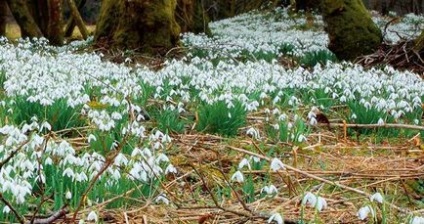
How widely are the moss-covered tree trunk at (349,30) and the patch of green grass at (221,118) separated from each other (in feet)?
15.4

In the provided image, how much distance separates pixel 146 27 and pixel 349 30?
284 cm

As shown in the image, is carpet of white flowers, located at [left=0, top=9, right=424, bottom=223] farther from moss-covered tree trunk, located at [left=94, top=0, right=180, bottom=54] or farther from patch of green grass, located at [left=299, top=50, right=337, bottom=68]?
patch of green grass, located at [left=299, top=50, right=337, bottom=68]

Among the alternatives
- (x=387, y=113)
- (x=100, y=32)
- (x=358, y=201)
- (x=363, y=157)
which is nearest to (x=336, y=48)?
(x=100, y=32)

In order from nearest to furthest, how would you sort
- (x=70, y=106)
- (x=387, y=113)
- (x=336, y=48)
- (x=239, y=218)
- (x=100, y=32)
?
(x=239, y=218) < (x=70, y=106) < (x=387, y=113) < (x=336, y=48) < (x=100, y=32)

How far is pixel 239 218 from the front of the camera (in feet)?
9.05

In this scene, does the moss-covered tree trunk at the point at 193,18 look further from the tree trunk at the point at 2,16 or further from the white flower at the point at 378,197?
the white flower at the point at 378,197

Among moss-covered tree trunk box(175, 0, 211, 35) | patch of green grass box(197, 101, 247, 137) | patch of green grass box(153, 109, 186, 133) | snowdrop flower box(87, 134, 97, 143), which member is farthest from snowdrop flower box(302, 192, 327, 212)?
moss-covered tree trunk box(175, 0, 211, 35)

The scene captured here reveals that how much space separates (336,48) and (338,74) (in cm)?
268

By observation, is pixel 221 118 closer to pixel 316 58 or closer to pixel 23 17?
pixel 316 58

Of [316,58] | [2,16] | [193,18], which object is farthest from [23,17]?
[316,58]

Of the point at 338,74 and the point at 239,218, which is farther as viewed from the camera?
the point at 338,74

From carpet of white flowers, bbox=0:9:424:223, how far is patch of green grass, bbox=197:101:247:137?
0.02 metres

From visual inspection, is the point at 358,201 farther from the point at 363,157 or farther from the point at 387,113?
the point at 387,113

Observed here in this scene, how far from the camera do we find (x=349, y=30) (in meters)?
9.05
